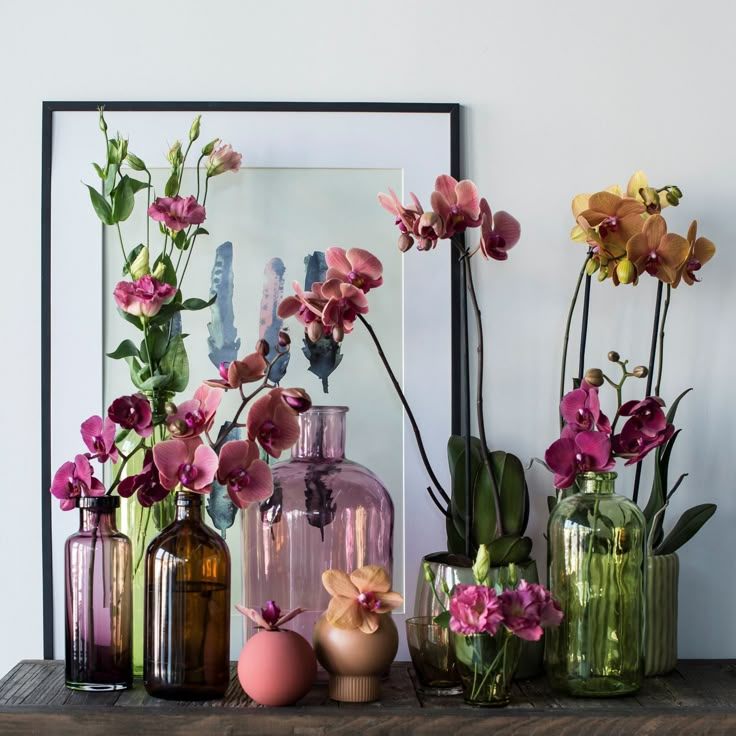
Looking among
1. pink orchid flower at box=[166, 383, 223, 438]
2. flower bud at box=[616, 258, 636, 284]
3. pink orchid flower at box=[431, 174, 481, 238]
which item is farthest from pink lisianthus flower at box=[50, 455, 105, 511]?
flower bud at box=[616, 258, 636, 284]

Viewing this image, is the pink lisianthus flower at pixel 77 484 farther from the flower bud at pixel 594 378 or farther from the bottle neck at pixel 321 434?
the flower bud at pixel 594 378

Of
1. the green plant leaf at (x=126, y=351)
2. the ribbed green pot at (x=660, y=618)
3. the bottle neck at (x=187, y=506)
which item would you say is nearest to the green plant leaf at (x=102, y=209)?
the green plant leaf at (x=126, y=351)

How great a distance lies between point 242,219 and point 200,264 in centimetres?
8

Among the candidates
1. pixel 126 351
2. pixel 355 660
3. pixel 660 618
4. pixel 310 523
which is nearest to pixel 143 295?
pixel 126 351

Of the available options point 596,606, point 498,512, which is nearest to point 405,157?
point 498,512

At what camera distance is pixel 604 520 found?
3.22 feet

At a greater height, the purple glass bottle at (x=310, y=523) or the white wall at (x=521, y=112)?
the white wall at (x=521, y=112)

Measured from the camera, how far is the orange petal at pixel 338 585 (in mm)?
940

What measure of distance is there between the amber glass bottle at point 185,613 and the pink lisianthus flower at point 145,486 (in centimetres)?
5

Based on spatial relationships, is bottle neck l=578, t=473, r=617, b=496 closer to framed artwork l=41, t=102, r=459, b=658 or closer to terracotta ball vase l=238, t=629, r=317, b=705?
framed artwork l=41, t=102, r=459, b=658

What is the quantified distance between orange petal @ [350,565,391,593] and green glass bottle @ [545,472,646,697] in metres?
0.19

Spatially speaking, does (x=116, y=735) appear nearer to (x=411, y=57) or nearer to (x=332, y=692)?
(x=332, y=692)

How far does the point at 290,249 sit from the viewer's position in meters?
1.17

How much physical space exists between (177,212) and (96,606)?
444 mm
